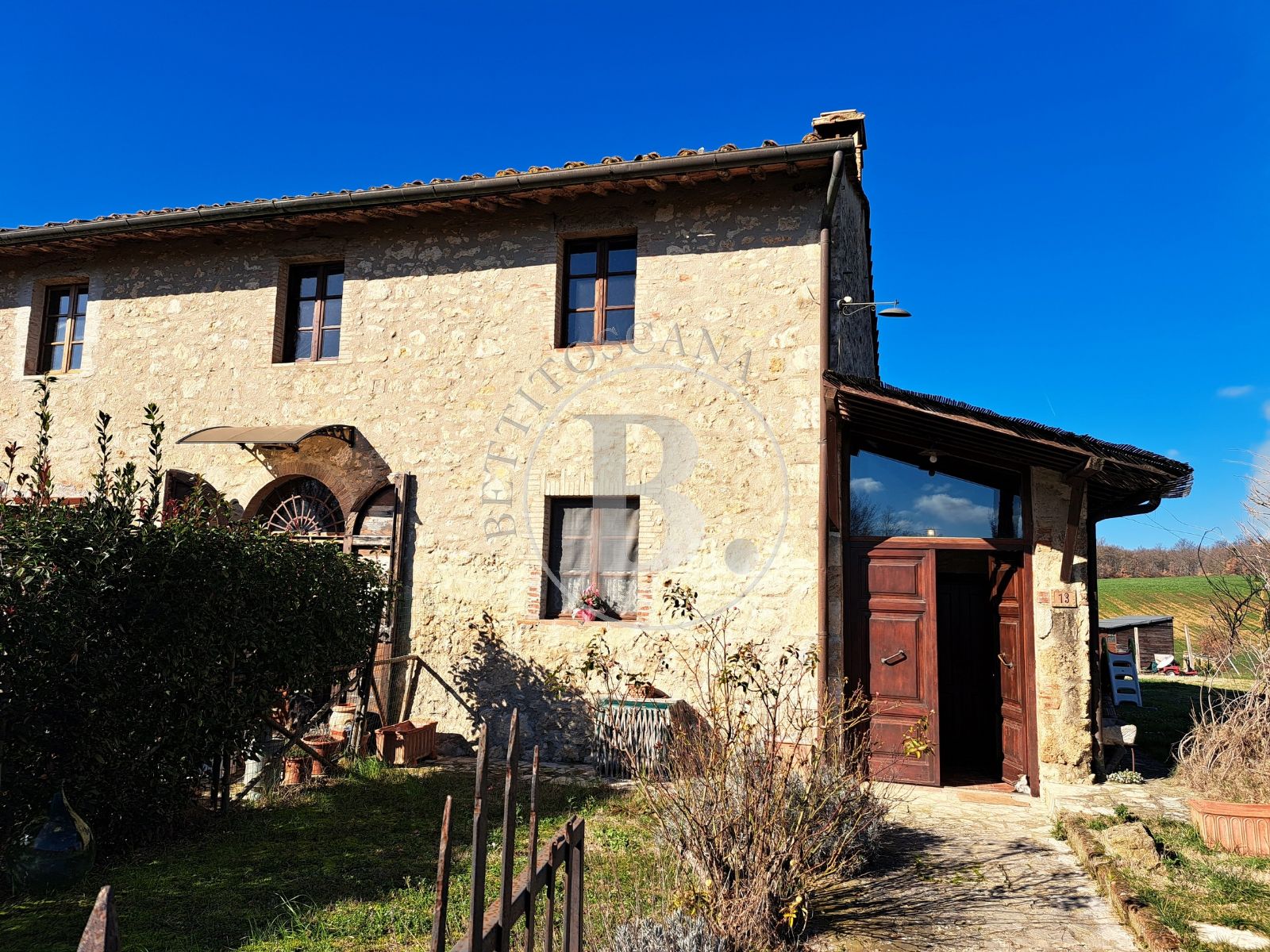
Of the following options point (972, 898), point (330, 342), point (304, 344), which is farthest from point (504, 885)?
point (304, 344)

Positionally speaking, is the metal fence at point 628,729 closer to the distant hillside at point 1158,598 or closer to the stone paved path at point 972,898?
the stone paved path at point 972,898

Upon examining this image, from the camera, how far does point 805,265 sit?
7.38m

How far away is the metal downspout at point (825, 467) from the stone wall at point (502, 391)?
88 millimetres

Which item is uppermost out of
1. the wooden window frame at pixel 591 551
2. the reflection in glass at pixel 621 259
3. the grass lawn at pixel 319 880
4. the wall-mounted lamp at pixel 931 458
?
the reflection in glass at pixel 621 259

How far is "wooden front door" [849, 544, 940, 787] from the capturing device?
6.96 metres

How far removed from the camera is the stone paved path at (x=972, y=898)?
390 centimetres

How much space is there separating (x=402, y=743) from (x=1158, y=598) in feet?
83.0

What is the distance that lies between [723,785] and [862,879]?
1.31 metres

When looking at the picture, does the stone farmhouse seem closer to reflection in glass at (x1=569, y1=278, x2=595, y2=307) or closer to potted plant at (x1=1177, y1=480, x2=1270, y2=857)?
reflection in glass at (x1=569, y1=278, x2=595, y2=307)

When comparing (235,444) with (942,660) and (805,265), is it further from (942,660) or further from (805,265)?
(942,660)

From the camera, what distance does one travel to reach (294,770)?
667cm

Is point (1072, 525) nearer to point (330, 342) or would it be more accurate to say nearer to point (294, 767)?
point (294, 767)

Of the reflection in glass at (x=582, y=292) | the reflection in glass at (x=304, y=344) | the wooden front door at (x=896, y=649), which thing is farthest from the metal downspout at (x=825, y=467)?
the reflection in glass at (x=304, y=344)

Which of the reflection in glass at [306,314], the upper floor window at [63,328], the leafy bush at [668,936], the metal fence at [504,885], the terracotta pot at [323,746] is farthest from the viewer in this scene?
the upper floor window at [63,328]
